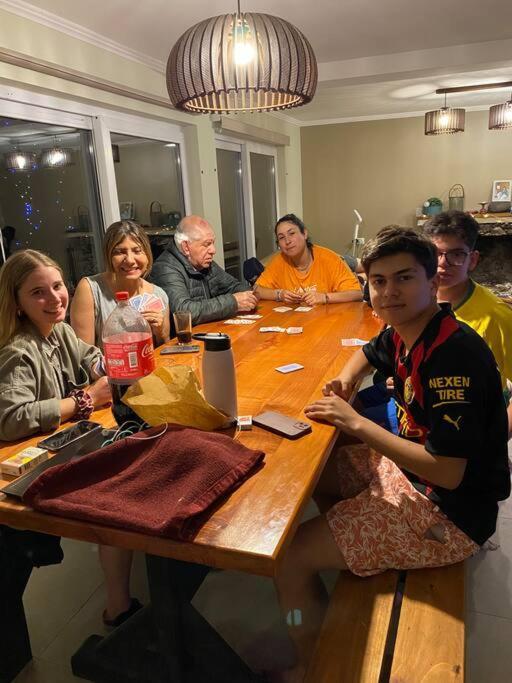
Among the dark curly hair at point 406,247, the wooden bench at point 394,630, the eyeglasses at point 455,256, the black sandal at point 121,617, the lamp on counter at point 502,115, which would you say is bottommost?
the black sandal at point 121,617

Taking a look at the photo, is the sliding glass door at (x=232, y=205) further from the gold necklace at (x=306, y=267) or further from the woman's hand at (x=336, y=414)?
the woman's hand at (x=336, y=414)

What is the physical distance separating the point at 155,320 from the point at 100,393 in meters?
0.86

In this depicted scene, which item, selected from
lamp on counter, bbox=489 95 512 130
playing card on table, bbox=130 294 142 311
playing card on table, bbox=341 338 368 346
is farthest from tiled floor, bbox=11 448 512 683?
lamp on counter, bbox=489 95 512 130

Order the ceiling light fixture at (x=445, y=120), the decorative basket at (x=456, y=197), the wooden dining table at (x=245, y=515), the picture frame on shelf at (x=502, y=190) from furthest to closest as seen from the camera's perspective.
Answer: the decorative basket at (x=456, y=197), the picture frame on shelf at (x=502, y=190), the ceiling light fixture at (x=445, y=120), the wooden dining table at (x=245, y=515)

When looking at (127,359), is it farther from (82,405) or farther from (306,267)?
(306,267)

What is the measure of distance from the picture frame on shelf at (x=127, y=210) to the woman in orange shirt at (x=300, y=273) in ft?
4.47

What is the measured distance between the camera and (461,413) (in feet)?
3.71

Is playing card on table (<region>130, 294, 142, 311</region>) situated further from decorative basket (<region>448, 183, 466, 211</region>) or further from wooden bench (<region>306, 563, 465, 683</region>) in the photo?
decorative basket (<region>448, 183, 466, 211</region>)

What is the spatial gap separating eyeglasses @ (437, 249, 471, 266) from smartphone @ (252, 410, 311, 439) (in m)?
0.83

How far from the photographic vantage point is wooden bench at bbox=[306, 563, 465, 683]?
1.06 metres

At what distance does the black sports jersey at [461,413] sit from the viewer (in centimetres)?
114

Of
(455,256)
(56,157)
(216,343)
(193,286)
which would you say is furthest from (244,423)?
(56,157)

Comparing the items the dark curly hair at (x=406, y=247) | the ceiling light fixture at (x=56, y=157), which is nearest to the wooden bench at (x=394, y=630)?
the dark curly hair at (x=406, y=247)

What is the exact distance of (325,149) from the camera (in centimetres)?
755
